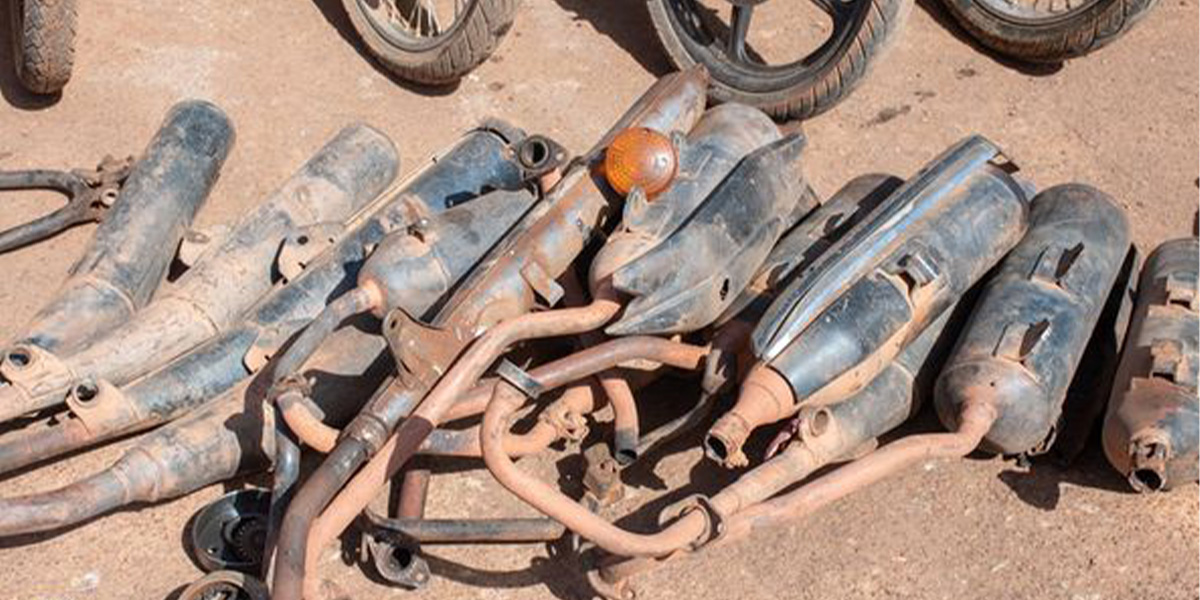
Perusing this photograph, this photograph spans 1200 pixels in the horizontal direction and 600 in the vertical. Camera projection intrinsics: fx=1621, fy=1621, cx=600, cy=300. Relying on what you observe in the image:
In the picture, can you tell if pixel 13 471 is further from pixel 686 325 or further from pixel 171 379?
pixel 686 325

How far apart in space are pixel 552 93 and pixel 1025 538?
237 cm

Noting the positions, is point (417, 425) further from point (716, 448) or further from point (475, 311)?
point (716, 448)

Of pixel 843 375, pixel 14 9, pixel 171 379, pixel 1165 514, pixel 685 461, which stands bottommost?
pixel 1165 514

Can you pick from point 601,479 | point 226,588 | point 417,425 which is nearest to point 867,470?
point 601,479

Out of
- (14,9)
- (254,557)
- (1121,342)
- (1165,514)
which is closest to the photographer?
(254,557)

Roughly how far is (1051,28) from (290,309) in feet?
9.64

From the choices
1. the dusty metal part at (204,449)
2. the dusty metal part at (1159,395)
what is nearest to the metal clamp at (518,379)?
the dusty metal part at (204,449)

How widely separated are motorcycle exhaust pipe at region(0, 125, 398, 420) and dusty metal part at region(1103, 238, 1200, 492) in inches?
83.9

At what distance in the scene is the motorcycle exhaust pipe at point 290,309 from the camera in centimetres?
389

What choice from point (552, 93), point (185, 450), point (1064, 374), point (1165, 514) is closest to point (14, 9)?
point (552, 93)

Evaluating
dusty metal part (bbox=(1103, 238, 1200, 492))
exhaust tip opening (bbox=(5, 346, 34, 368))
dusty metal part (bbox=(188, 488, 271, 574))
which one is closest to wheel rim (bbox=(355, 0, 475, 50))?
exhaust tip opening (bbox=(5, 346, 34, 368))

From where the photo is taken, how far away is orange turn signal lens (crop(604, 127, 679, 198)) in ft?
12.8

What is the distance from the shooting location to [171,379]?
3998 millimetres

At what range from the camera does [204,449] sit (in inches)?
151
